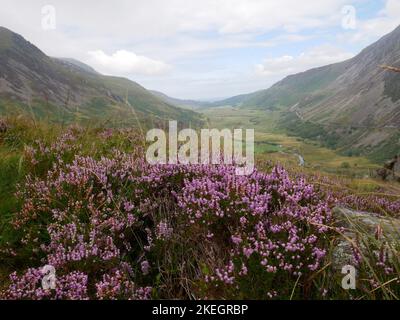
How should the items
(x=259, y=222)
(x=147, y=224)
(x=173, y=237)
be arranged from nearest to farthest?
1. (x=259, y=222)
2. (x=173, y=237)
3. (x=147, y=224)

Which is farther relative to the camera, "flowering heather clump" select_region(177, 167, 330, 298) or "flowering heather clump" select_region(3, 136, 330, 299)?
"flowering heather clump" select_region(3, 136, 330, 299)

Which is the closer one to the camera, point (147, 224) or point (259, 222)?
point (259, 222)

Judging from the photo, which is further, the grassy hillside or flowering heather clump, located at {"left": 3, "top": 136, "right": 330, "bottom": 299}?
flowering heather clump, located at {"left": 3, "top": 136, "right": 330, "bottom": 299}

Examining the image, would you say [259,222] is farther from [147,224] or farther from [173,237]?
[147,224]

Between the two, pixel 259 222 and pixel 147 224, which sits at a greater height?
pixel 259 222

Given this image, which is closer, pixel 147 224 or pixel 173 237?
pixel 173 237

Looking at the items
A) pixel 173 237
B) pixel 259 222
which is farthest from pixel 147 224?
pixel 259 222

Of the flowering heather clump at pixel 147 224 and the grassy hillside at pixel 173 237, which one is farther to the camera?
the flowering heather clump at pixel 147 224

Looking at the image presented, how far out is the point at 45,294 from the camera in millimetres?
3740

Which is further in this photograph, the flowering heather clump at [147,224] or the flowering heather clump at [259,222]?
the flowering heather clump at [147,224]

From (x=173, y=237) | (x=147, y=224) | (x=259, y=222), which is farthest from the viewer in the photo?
(x=147, y=224)
